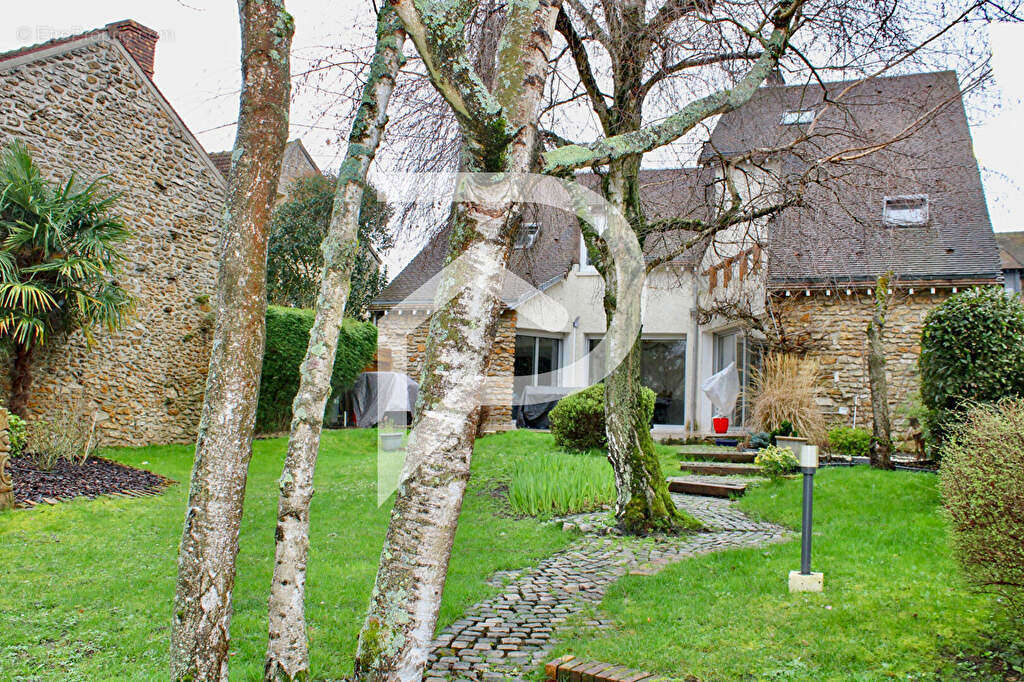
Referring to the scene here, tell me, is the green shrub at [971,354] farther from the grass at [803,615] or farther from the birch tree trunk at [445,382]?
the birch tree trunk at [445,382]

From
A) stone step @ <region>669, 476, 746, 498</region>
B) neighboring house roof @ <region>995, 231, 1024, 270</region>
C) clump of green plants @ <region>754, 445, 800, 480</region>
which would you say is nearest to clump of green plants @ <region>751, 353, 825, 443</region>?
clump of green plants @ <region>754, 445, 800, 480</region>

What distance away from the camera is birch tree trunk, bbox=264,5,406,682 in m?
3.09

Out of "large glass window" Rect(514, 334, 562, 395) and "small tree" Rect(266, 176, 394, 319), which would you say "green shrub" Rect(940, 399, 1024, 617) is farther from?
"small tree" Rect(266, 176, 394, 319)

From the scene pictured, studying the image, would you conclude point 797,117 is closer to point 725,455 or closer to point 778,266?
point 778,266

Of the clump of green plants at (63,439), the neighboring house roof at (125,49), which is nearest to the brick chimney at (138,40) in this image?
the neighboring house roof at (125,49)

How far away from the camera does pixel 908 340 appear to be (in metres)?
12.9

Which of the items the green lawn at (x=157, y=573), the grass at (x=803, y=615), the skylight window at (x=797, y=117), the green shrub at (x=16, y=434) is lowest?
the green lawn at (x=157, y=573)

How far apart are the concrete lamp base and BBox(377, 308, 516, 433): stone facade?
978 cm

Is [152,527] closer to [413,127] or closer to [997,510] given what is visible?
[413,127]

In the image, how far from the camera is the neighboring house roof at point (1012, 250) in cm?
2023

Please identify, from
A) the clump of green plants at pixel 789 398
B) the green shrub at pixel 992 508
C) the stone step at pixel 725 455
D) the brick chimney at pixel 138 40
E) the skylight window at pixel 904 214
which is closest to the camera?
the green shrub at pixel 992 508

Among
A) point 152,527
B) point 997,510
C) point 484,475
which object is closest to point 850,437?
point 484,475

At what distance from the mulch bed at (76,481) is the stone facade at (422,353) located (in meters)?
6.07

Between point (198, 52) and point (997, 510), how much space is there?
17.1 ft
